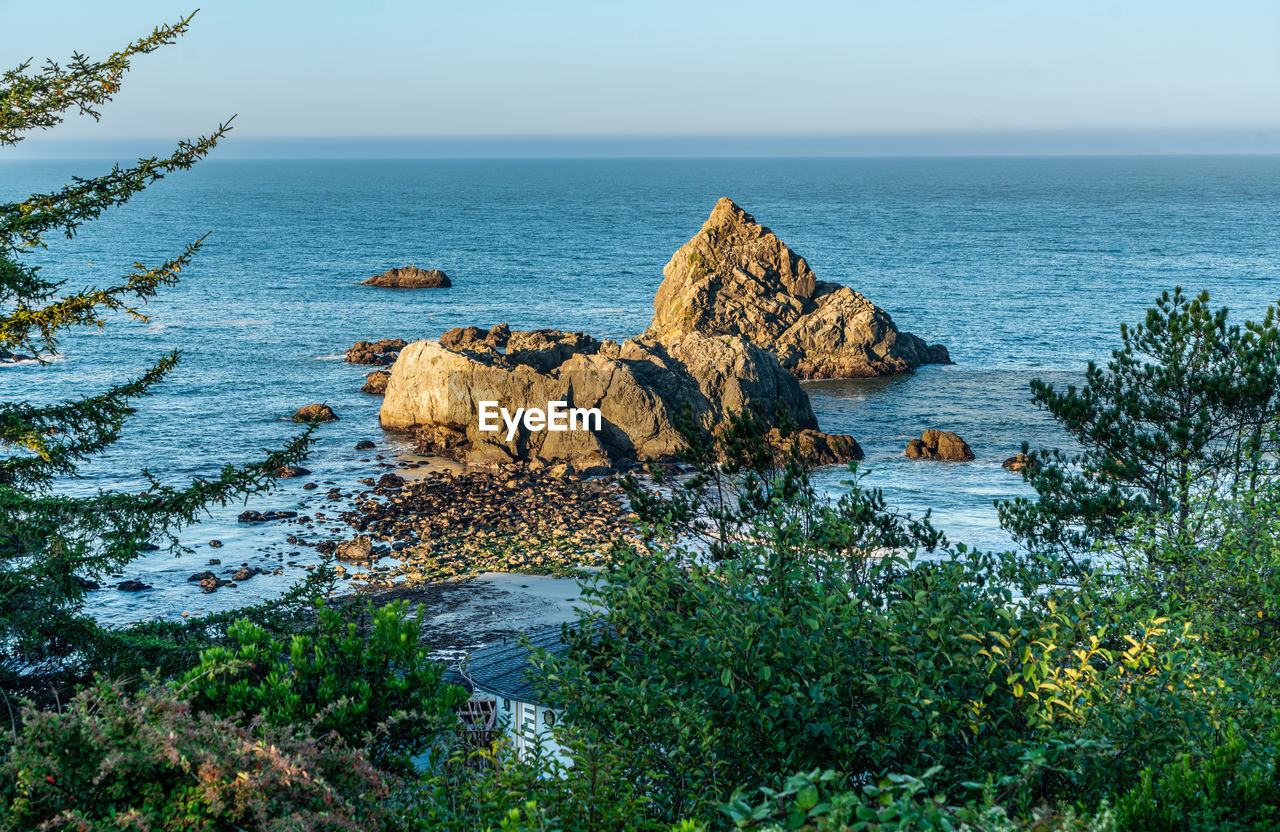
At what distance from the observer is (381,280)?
A: 10988cm

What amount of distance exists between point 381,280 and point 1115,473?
9817 centimetres

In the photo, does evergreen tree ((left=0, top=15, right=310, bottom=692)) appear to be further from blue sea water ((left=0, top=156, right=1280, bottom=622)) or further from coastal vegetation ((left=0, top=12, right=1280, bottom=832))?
blue sea water ((left=0, top=156, right=1280, bottom=622))

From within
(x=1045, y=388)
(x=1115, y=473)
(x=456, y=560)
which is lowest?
(x=456, y=560)

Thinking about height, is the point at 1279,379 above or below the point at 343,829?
above

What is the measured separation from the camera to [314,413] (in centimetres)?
5406

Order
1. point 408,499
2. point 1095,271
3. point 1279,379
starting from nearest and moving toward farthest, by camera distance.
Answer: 1. point 1279,379
2. point 408,499
3. point 1095,271

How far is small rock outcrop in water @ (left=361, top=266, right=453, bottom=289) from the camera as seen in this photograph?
4306 inches

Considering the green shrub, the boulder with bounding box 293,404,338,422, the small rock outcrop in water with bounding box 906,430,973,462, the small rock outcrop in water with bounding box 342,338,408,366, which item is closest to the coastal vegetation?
the green shrub

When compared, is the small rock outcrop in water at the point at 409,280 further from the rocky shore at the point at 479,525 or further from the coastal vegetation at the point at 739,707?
the coastal vegetation at the point at 739,707

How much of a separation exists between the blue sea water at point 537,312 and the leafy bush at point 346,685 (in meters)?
21.9

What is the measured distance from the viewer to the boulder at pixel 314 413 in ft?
174

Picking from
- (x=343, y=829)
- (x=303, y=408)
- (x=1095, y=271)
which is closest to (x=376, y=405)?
(x=303, y=408)

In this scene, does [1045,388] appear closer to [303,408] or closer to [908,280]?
[303,408]

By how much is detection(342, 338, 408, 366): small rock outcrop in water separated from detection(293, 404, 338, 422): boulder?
1480 centimetres
